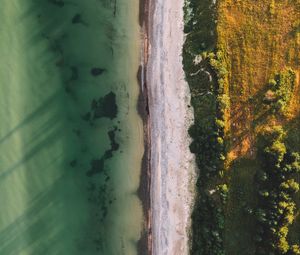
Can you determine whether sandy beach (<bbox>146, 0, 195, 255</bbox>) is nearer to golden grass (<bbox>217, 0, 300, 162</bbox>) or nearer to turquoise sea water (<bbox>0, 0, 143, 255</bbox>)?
turquoise sea water (<bbox>0, 0, 143, 255</bbox>)

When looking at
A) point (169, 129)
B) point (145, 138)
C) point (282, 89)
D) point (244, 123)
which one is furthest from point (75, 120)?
point (282, 89)

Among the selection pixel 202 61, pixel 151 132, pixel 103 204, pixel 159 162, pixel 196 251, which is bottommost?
pixel 196 251

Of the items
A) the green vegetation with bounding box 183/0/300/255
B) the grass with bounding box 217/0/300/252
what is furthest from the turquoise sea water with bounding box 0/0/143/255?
the grass with bounding box 217/0/300/252

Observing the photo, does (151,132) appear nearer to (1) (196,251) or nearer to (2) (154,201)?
(2) (154,201)

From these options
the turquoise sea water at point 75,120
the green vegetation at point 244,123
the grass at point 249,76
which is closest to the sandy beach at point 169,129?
the green vegetation at point 244,123

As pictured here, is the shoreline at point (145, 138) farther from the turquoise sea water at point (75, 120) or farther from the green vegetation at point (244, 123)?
the green vegetation at point (244, 123)

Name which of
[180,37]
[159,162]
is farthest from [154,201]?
[180,37]

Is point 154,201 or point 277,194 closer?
point 277,194
